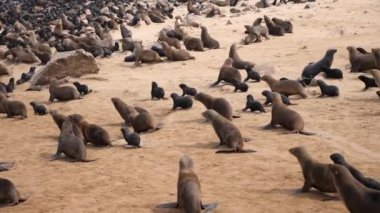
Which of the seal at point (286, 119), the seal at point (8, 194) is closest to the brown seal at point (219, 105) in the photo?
the seal at point (286, 119)

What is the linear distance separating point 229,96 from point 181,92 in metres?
1.41

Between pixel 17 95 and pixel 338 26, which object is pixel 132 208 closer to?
pixel 17 95

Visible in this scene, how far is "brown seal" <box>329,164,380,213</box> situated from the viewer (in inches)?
220

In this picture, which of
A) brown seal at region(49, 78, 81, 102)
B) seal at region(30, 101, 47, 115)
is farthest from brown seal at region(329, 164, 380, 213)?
brown seal at region(49, 78, 81, 102)

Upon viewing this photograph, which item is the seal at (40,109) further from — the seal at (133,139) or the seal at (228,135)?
the seal at (228,135)

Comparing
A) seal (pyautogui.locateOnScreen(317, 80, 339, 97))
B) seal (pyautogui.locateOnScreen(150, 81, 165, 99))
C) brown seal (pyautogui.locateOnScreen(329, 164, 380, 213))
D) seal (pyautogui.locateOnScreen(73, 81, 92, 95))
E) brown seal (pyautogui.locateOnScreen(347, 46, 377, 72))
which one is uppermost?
brown seal (pyautogui.locateOnScreen(329, 164, 380, 213))

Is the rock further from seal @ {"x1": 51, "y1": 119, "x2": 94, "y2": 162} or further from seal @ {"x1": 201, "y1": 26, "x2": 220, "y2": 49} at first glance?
seal @ {"x1": 51, "y1": 119, "x2": 94, "y2": 162}

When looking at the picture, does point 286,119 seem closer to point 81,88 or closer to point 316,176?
point 316,176

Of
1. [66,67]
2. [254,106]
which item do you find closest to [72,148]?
[254,106]

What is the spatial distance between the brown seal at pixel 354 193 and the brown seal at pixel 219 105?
5.04m

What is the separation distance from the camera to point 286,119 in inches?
401

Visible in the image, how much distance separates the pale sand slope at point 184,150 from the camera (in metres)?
7.27

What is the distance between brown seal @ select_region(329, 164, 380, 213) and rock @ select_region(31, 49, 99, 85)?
11966 millimetres

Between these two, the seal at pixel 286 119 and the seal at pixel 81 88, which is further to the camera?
the seal at pixel 81 88
